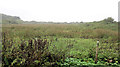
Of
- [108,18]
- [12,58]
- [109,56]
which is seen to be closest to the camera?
[12,58]

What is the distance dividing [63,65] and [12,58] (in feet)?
6.67

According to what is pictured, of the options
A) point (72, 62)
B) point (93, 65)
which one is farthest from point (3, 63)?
point (93, 65)

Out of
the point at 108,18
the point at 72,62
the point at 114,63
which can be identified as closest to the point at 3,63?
the point at 72,62

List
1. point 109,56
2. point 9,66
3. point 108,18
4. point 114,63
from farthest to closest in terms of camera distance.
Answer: point 108,18 → point 109,56 → point 114,63 → point 9,66

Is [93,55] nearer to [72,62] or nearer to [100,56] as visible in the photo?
[100,56]

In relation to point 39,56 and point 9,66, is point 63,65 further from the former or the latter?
point 9,66

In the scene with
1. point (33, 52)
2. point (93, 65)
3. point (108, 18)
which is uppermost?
point (108, 18)

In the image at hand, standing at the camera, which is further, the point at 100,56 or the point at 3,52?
the point at 100,56

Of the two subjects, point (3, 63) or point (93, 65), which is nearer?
point (3, 63)

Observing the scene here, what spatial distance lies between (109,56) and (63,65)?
8.73 feet

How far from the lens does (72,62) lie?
5.16m

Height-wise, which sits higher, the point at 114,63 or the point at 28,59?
the point at 28,59

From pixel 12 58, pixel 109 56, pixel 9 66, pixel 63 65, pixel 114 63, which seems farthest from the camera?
pixel 109 56

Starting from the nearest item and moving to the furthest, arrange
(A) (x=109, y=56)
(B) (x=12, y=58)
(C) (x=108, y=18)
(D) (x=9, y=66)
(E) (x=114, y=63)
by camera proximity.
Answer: (D) (x=9, y=66) < (B) (x=12, y=58) < (E) (x=114, y=63) < (A) (x=109, y=56) < (C) (x=108, y=18)
